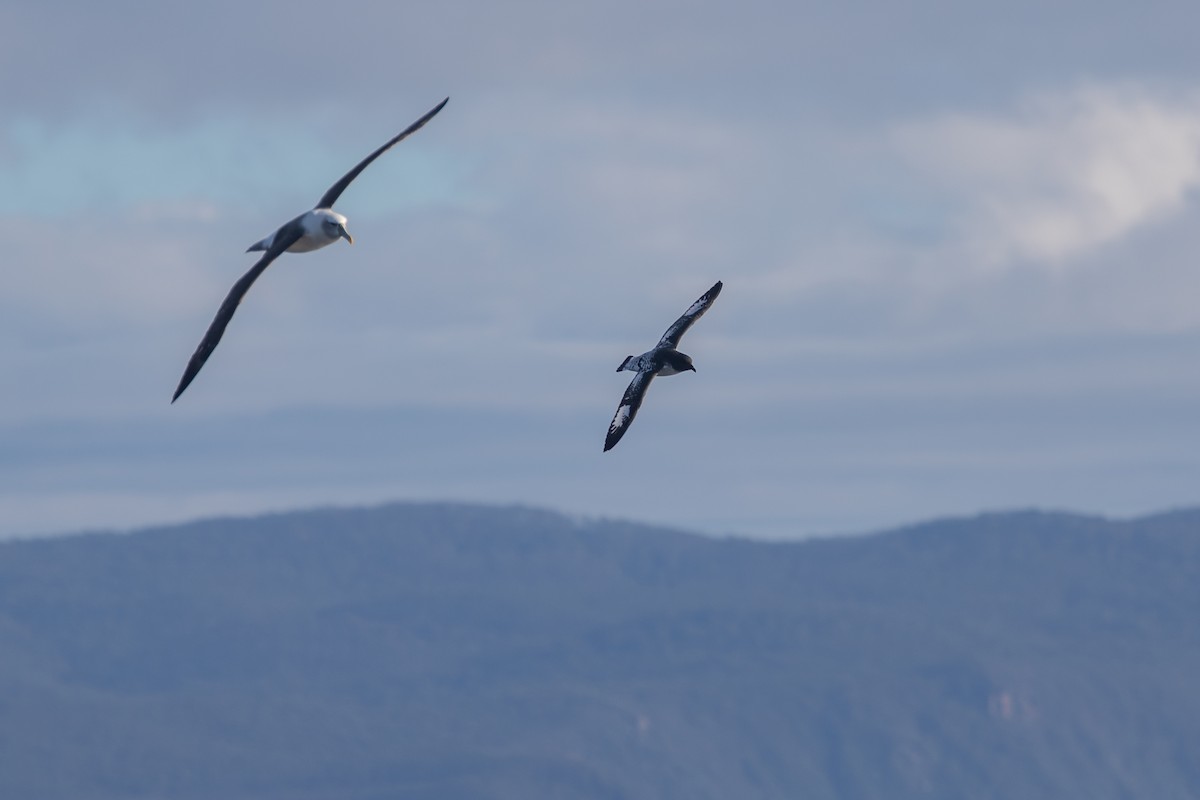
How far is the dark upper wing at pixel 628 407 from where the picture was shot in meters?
65.8

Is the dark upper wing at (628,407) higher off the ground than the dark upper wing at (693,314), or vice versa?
the dark upper wing at (693,314)

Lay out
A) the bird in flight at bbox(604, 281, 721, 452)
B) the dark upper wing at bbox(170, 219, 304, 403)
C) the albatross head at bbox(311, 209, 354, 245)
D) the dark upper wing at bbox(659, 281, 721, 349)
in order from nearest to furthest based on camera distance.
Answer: the dark upper wing at bbox(170, 219, 304, 403)
the albatross head at bbox(311, 209, 354, 245)
the bird in flight at bbox(604, 281, 721, 452)
the dark upper wing at bbox(659, 281, 721, 349)

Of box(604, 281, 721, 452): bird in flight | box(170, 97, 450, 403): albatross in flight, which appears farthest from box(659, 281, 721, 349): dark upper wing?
box(170, 97, 450, 403): albatross in flight

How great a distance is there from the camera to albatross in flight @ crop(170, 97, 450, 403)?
57.4 m

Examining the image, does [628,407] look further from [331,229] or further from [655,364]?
[331,229]

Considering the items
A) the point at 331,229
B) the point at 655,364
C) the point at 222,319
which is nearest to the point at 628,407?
the point at 655,364

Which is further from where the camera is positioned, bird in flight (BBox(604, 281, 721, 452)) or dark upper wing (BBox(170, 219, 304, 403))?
bird in flight (BBox(604, 281, 721, 452))

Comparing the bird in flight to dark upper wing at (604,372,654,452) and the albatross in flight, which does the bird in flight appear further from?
the albatross in flight

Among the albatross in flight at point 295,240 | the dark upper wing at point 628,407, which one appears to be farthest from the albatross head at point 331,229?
the dark upper wing at point 628,407

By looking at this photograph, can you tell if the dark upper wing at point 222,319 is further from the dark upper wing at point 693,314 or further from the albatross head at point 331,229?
the dark upper wing at point 693,314

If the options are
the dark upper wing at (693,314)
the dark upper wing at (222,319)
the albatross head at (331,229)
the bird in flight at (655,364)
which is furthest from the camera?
the dark upper wing at (693,314)

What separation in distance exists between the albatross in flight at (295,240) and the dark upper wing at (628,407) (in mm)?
8808

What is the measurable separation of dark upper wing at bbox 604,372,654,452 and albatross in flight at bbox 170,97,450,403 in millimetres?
A: 8808

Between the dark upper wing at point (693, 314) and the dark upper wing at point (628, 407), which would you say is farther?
the dark upper wing at point (693, 314)
